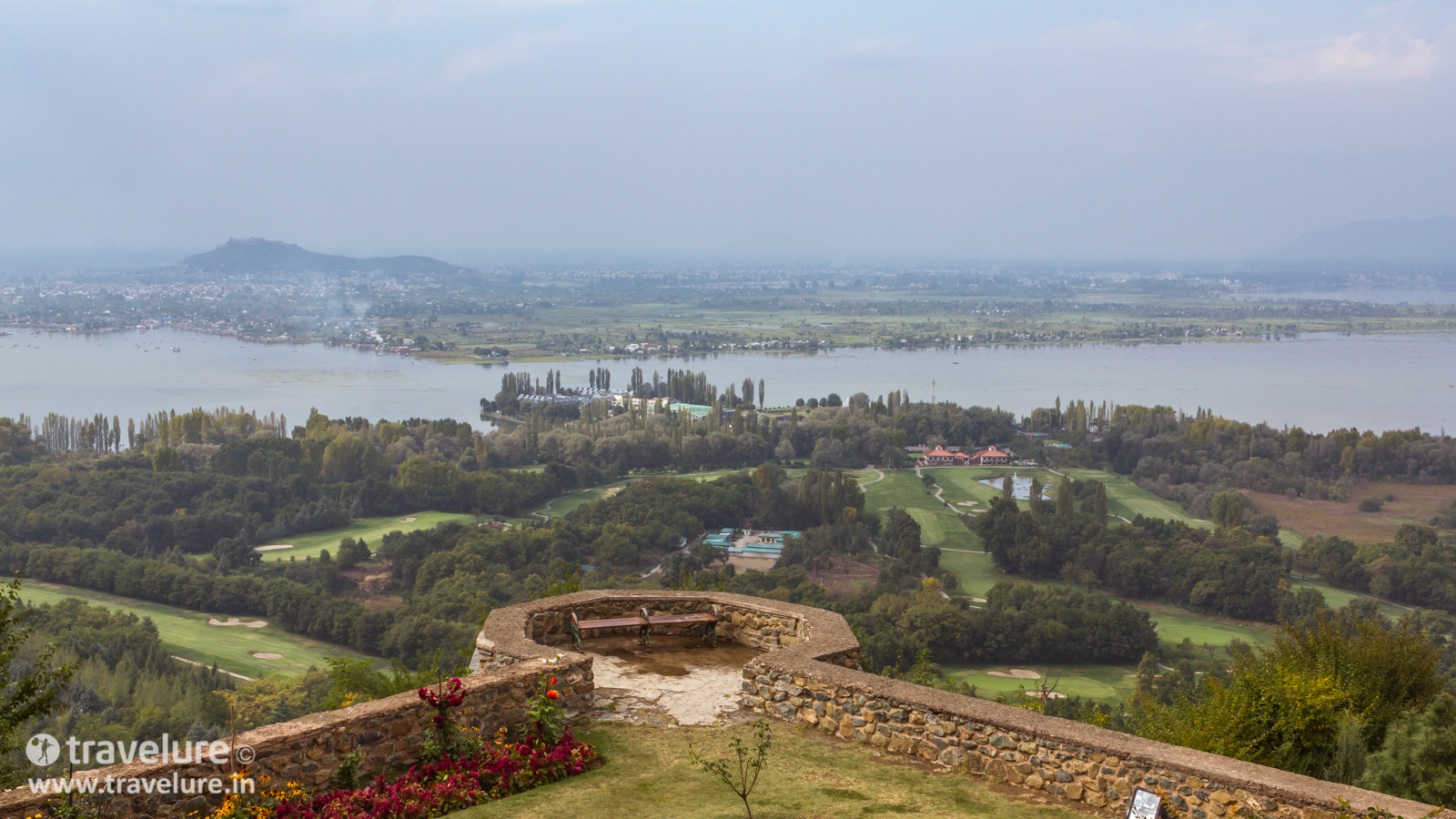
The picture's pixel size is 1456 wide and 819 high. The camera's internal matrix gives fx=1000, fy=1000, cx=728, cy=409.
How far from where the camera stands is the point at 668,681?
23.9 feet

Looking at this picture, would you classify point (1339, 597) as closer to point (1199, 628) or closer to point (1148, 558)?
point (1148, 558)

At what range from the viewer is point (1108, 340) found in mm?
134000

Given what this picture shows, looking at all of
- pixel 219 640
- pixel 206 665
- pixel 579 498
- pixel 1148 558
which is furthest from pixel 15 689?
pixel 579 498

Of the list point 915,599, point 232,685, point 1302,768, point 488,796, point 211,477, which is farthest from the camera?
point 211,477

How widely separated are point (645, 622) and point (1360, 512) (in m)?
62.9

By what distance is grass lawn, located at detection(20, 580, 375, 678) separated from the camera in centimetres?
3259

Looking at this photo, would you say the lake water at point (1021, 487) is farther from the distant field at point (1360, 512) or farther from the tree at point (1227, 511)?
the distant field at point (1360, 512)

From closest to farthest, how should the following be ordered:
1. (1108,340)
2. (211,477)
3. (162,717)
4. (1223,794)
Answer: (1223,794) < (162,717) < (211,477) < (1108,340)

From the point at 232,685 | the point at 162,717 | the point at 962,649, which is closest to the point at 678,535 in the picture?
the point at 962,649

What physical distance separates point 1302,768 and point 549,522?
44436 mm

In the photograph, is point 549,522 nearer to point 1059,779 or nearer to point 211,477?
point 211,477

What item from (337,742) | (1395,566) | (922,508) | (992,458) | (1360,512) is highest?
(337,742)

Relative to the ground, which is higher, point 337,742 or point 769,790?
point 337,742

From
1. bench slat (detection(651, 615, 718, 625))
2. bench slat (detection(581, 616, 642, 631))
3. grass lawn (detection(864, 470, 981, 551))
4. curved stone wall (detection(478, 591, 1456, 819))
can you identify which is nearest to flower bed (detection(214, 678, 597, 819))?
curved stone wall (detection(478, 591, 1456, 819))
